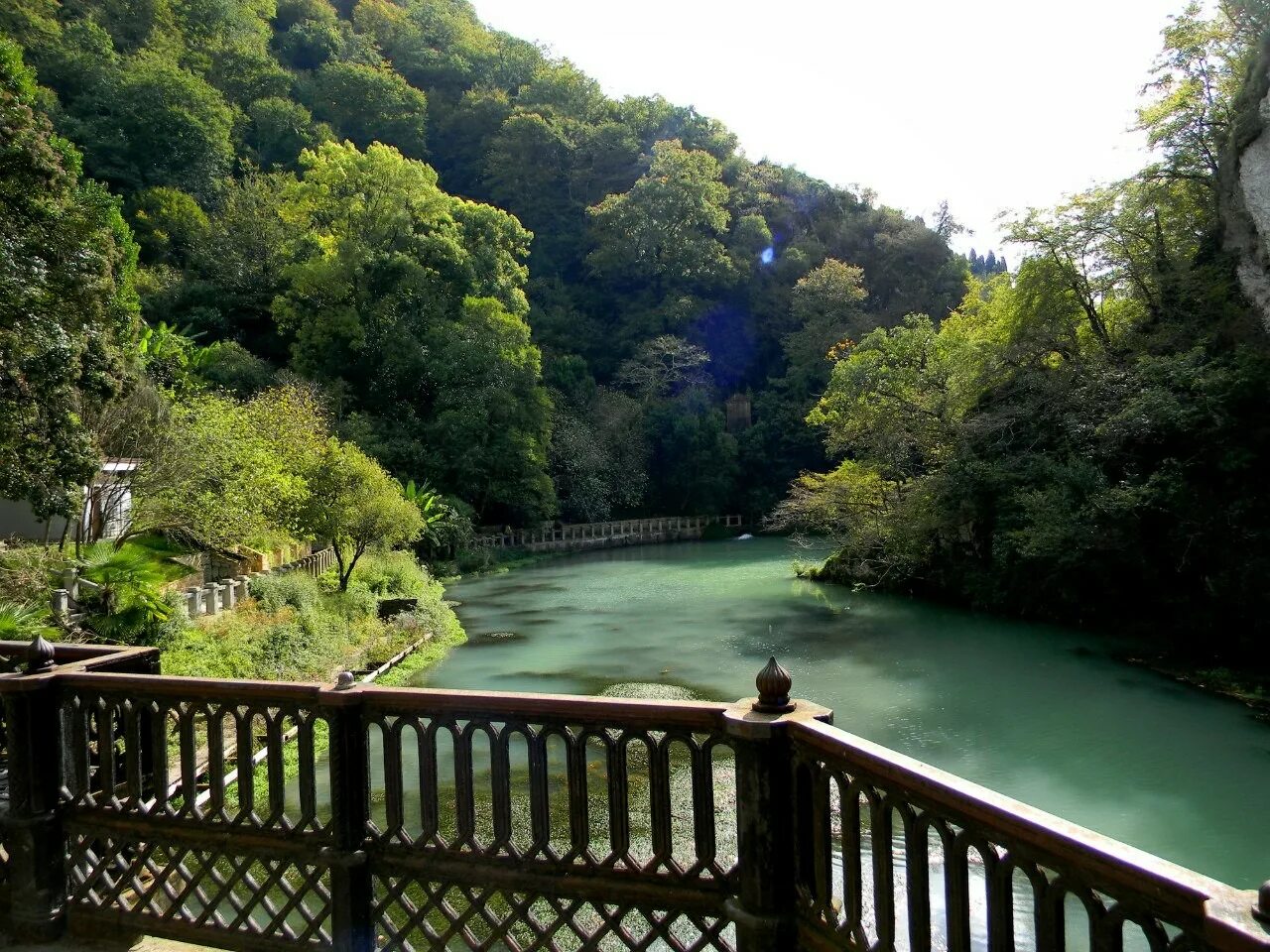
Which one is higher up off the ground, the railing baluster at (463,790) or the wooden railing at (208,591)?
the railing baluster at (463,790)

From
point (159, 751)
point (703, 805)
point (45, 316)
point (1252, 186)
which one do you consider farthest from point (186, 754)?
point (1252, 186)

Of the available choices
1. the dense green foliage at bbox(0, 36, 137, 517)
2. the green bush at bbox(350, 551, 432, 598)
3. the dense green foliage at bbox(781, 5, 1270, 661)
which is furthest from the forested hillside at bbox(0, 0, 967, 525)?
the dense green foliage at bbox(781, 5, 1270, 661)

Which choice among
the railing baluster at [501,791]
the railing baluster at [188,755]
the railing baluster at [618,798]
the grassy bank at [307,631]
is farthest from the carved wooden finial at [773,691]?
the grassy bank at [307,631]

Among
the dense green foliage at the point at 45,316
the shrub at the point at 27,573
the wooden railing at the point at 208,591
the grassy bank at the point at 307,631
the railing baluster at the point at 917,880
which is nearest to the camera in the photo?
the railing baluster at the point at 917,880

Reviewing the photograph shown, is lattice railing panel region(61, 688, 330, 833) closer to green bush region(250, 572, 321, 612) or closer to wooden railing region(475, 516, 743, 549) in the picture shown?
green bush region(250, 572, 321, 612)

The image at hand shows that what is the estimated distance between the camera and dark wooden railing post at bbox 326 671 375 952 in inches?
123

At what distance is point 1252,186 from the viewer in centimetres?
1512

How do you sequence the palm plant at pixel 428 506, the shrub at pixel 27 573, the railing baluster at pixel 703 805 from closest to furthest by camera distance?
the railing baluster at pixel 703 805 → the shrub at pixel 27 573 → the palm plant at pixel 428 506

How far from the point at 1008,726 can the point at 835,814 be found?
3978 millimetres

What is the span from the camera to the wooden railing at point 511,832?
84.3 inches

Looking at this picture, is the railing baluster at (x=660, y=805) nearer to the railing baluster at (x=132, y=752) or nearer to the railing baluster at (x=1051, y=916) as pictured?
the railing baluster at (x=1051, y=916)

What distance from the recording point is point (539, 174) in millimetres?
51688

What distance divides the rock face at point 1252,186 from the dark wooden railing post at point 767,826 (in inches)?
656

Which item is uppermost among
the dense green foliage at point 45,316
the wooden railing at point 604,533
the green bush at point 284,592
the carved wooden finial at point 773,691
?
the dense green foliage at point 45,316
